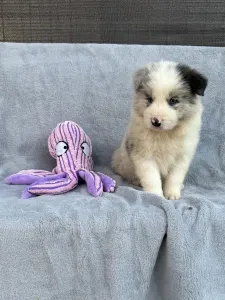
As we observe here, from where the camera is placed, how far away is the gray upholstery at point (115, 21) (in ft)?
11.4

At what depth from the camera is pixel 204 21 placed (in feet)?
11.5

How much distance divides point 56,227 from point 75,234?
0.33ft

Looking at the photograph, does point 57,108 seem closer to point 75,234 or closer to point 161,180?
point 161,180

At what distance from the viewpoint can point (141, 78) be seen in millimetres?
2521

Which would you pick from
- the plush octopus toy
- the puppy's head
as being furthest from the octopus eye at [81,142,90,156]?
the puppy's head

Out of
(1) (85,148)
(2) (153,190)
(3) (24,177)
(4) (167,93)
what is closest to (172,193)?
(2) (153,190)

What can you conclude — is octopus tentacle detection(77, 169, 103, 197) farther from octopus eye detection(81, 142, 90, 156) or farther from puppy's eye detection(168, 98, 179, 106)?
puppy's eye detection(168, 98, 179, 106)

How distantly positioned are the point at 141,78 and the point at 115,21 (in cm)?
119

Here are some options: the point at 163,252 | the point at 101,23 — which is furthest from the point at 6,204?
the point at 101,23

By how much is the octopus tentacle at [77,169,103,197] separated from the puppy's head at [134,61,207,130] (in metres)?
0.46

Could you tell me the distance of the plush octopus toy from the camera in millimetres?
2555

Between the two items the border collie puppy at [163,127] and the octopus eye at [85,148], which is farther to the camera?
the octopus eye at [85,148]

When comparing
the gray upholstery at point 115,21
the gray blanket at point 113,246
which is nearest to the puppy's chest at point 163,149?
the gray blanket at point 113,246

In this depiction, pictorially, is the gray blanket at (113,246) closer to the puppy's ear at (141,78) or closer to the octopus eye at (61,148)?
the octopus eye at (61,148)
